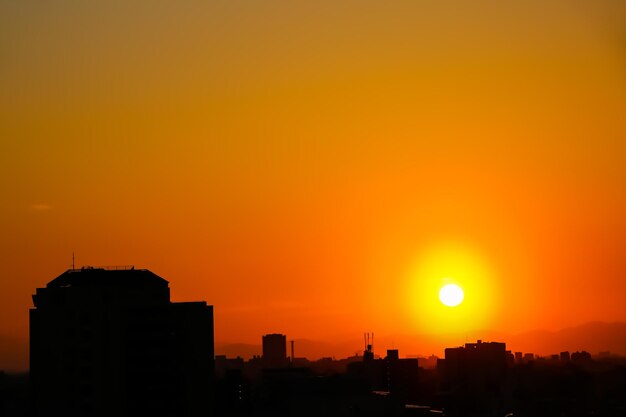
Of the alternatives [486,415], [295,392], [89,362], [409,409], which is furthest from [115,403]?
[486,415]

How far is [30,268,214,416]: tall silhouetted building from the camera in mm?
122812

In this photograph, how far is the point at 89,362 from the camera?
408 feet

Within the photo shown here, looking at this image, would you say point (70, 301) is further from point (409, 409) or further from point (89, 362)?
point (409, 409)

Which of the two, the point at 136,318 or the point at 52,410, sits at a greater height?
the point at 136,318

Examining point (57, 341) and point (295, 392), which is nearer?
point (57, 341)

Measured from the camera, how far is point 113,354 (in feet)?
404

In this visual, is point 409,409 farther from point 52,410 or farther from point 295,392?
point 52,410

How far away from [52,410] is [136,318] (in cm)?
1136

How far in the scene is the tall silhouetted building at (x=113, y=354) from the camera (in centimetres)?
12281

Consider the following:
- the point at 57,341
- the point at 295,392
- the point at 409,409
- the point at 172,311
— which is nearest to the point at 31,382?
the point at 57,341

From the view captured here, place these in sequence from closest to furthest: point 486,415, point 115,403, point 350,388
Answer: point 115,403 → point 350,388 → point 486,415

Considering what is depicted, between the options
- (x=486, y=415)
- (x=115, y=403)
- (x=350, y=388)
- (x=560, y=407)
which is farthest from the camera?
(x=560, y=407)

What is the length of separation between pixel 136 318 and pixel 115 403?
7879 mm

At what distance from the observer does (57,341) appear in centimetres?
12544
